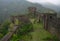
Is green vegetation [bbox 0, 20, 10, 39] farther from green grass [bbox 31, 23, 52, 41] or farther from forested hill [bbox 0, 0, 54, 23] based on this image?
green grass [bbox 31, 23, 52, 41]

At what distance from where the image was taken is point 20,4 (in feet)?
15.6

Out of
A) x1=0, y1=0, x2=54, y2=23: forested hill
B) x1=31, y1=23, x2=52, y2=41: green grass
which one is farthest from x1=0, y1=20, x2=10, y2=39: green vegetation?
x1=31, y1=23, x2=52, y2=41: green grass

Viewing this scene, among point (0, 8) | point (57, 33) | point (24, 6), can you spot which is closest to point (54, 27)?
point (57, 33)

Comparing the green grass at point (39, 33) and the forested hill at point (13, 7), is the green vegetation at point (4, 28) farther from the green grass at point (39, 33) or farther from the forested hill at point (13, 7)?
the green grass at point (39, 33)

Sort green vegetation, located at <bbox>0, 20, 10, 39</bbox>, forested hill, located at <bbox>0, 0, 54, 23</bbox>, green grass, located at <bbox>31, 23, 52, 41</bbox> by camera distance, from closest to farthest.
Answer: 1. green grass, located at <bbox>31, 23, 52, 41</bbox>
2. green vegetation, located at <bbox>0, 20, 10, 39</bbox>
3. forested hill, located at <bbox>0, 0, 54, 23</bbox>

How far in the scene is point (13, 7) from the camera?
15.2 feet

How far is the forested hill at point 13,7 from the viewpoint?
171 inches

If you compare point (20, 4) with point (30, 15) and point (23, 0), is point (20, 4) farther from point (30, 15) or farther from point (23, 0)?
point (30, 15)

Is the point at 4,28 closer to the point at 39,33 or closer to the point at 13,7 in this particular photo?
the point at 39,33

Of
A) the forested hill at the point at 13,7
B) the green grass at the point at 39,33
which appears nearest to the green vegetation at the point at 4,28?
the forested hill at the point at 13,7

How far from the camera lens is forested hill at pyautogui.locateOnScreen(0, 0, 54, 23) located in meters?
4.34

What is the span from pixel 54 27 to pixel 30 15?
47.1 inches

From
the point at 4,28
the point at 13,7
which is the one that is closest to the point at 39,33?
the point at 4,28

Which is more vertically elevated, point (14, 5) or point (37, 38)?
point (14, 5)
